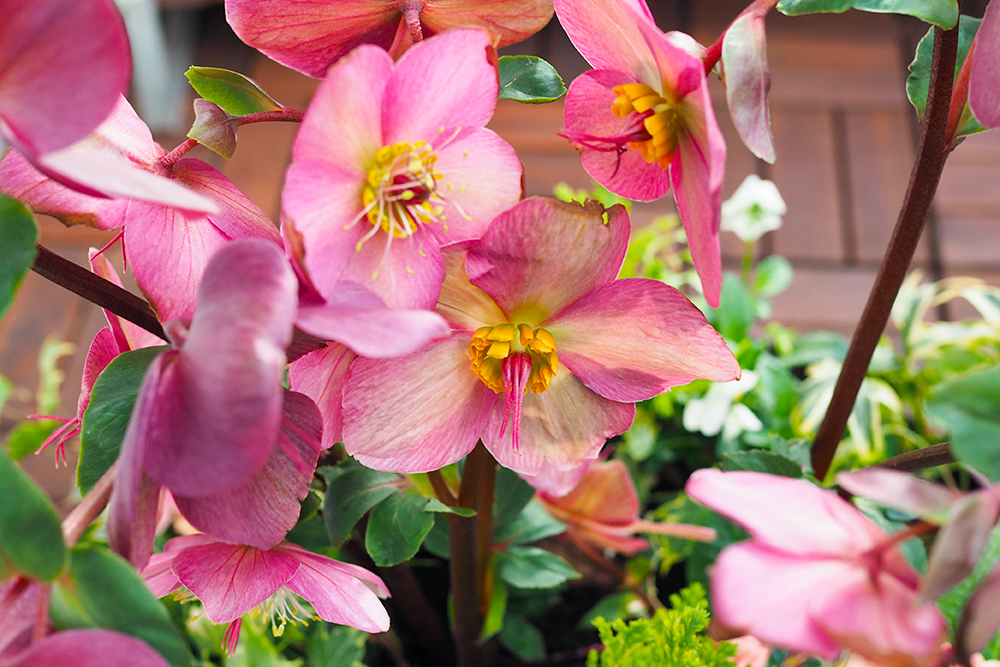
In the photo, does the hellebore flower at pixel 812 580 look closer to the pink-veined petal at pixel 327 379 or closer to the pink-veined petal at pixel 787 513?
the pink-veined petal at pixel 787 513

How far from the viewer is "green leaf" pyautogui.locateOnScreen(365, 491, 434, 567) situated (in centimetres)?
30

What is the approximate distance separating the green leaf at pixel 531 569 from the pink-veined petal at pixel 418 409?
168mm

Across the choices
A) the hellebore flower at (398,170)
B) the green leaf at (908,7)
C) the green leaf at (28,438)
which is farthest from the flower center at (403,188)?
the green leaf at (28,438)

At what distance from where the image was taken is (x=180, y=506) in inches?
8.1

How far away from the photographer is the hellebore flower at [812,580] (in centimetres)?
16

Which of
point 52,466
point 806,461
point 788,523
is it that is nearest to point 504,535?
point 806,461

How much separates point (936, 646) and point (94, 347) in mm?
232

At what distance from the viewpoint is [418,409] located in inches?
9.6

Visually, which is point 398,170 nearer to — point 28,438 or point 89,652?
point 89,652

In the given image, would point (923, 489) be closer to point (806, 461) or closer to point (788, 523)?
point (788, 523)

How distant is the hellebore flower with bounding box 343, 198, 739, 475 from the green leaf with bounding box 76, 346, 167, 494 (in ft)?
0.19

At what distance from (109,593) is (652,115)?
17 cm

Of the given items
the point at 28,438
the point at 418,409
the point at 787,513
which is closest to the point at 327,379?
the point at 418,409

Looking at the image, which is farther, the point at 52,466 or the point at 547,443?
the point at 52,466
